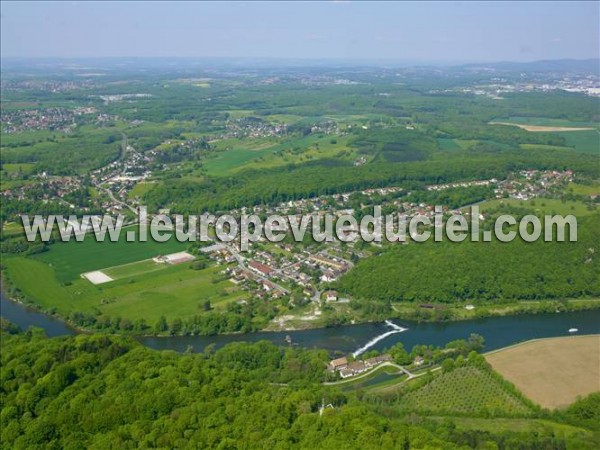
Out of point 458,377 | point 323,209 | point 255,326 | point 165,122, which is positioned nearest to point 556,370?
point 458,377

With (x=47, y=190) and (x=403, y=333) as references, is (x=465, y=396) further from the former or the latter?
(x=47, y=190)

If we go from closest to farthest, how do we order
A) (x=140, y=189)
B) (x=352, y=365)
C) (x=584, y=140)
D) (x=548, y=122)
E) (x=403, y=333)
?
(x=352, y=365) < (x=403, y=333) < (x=140, y=189) < (x=584, y=140) < (x=548, y=122)

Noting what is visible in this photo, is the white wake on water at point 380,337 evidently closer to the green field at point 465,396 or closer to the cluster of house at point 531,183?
the green field at point 465,396

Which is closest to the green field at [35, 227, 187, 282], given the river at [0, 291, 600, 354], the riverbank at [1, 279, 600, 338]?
the riverbank at [1, 279, 600, 338]

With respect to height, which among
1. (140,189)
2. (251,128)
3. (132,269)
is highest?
(251,128)

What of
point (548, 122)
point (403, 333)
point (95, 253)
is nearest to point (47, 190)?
point (95, 253)

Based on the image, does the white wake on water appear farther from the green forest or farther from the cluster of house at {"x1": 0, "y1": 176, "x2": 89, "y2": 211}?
the cluster of house at {"x1": 0, "y1": 176, "x2": 89, "y2": 211}

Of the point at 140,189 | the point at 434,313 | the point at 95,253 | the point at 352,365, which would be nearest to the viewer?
the point at 352,365
